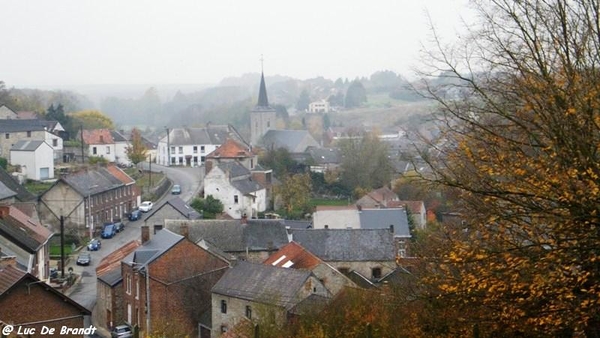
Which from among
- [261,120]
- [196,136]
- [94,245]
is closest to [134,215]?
[94,245]

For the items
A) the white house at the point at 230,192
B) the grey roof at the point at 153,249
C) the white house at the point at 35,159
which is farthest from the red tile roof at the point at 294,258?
the white house at the point at 35,159

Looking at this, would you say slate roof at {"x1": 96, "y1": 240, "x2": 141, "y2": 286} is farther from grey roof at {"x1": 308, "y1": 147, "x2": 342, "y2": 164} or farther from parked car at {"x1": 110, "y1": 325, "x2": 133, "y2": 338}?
grey roof at {"x1": 308, "y1": 147, "x2": 342, "y2": 164}

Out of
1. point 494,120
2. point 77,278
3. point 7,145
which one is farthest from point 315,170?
point 494,120

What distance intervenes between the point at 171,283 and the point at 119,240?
1441 cm

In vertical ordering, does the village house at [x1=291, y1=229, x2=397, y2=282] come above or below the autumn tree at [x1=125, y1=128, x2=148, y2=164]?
below

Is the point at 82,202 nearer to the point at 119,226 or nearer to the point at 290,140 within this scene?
the point at 119,226

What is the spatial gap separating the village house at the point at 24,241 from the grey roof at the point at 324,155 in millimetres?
33977

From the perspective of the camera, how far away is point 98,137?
57.0 metres

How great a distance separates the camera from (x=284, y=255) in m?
26.4

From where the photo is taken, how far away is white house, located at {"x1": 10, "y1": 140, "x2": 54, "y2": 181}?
148ft

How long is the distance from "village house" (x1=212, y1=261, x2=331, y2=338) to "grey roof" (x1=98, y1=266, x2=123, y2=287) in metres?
4.12

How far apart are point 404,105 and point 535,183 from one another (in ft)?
497

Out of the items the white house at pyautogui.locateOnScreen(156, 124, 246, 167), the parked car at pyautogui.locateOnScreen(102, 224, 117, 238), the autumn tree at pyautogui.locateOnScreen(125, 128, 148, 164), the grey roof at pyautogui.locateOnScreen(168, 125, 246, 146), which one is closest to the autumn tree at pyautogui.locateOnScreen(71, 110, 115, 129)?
the white house at pyautogui.locateOnScreen(156, 124, 246, 167)

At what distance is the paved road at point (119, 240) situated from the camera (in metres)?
27.4
